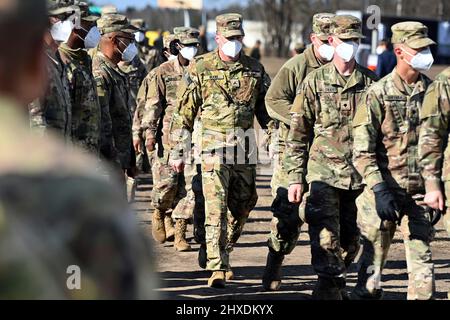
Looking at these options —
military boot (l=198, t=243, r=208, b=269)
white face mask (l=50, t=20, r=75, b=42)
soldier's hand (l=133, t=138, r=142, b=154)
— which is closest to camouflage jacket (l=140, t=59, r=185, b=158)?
soldier's hand (l=133, t=138, r=142, b=154)

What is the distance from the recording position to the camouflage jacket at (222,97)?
8852 mm

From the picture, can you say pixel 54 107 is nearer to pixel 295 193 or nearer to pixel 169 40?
pixel 295 193

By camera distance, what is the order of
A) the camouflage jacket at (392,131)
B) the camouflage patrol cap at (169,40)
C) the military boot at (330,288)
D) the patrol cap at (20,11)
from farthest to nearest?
the camouflage patrol cap at (169,40)
the military boot at (330,288)
the camouflage jacket at (392,131)
the patrol cap at (20,11)

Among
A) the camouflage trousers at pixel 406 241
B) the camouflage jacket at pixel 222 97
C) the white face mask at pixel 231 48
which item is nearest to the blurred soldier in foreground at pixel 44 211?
the camouflage trousers at pixel 406 241

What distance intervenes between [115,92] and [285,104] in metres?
1.53

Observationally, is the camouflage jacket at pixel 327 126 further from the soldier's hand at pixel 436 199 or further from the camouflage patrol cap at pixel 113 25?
the camouflage patrol cap at pixel 113 25

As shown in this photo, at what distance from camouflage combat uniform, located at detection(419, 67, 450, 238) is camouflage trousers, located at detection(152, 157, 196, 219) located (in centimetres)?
450

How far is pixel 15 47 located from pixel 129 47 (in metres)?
8.32

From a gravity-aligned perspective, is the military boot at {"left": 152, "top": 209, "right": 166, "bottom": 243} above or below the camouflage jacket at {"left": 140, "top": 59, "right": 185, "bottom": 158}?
below

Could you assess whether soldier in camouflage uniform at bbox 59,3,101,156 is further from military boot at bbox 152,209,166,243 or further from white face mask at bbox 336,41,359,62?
military boot at bbox 152,209,166,243

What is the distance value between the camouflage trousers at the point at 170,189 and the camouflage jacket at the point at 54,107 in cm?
367

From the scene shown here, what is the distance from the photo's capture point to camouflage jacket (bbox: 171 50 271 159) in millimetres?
8852

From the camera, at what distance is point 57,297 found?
177 cm
